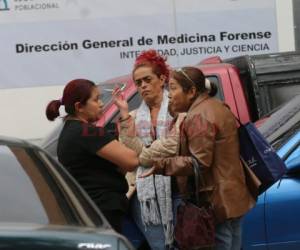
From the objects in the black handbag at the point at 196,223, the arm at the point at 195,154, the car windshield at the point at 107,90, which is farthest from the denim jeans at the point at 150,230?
the car windshield at the point at 107,90

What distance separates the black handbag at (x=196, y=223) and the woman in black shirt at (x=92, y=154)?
1.16 feet

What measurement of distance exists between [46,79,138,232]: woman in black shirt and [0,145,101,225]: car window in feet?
2.98

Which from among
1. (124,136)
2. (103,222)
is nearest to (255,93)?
(124,136)

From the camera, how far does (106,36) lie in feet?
41.3

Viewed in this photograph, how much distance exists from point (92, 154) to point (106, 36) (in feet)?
25.8

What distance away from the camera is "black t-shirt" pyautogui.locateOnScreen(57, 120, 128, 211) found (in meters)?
4.86

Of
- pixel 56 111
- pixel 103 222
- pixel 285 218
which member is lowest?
pixel 285 218

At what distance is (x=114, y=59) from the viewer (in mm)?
12562

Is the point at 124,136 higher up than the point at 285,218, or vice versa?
the point at 124,136

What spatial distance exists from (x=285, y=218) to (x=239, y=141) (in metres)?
0.72

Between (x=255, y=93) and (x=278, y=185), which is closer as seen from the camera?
(x=278, y=185)

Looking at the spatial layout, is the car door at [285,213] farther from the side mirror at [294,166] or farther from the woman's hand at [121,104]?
the woman's hand at [121,104]

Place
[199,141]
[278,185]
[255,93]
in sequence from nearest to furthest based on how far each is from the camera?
[199,141] < [278,185] < [255,93]

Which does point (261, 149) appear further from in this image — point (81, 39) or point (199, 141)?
point (81, 39)
